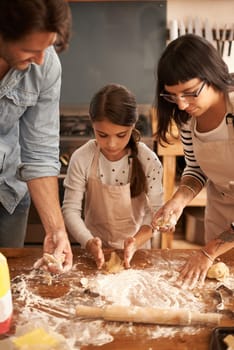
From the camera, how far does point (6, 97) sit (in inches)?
54.8

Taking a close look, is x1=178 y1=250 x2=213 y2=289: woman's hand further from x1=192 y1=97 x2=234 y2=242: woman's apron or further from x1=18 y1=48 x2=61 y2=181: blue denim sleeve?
x1=18 y1=48 x2=61 y2=181: blue denim sleeve

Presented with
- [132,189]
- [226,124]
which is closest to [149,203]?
[132,189]

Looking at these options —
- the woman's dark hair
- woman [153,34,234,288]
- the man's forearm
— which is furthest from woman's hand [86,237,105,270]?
the woman's dark hair

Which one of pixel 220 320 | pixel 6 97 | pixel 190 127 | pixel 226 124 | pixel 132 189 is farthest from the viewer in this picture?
pixel 132 189

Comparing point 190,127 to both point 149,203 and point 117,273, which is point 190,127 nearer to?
point 149,203

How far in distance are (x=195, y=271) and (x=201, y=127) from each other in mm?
547

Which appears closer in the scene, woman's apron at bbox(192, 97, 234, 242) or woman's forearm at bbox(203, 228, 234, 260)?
woman's forearm at bbox(203, 228, 234, 260)

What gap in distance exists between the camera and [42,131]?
151 centimetres

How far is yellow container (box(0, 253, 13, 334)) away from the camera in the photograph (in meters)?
1.03

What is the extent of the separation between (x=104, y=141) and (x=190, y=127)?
1.08 ft

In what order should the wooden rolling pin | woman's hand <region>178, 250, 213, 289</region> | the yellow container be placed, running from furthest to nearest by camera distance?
1. woman's hand <region>178, 250, 213, 289</region>
2. the wooden rolling pin
3. the yellow container

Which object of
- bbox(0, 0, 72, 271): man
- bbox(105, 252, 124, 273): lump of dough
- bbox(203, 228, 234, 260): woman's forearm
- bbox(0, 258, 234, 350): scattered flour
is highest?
bbox(0, 0, 72, 271): man

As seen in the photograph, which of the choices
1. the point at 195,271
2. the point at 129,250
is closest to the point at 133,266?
the point at 129,250

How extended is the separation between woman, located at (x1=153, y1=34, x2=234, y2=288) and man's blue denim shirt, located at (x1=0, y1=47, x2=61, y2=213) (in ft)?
1.22
